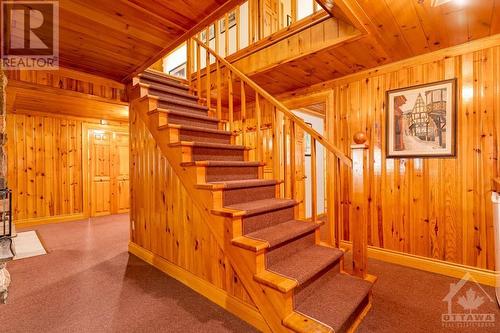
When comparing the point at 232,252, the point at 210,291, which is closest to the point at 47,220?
the point at 210,291

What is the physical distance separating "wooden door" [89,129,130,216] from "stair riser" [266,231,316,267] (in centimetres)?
518

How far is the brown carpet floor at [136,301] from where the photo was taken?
174cm

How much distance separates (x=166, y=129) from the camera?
2398 mm

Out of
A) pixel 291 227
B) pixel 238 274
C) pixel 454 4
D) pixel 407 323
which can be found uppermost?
pixel 454 4

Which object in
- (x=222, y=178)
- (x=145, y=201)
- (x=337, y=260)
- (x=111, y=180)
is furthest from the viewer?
(x=111, y=180)

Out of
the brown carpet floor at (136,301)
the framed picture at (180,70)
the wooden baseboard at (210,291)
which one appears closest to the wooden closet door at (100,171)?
the framed picture at (180,70)

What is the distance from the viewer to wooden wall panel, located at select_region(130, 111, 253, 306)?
204 centimetres

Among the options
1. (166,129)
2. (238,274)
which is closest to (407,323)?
(238,274)

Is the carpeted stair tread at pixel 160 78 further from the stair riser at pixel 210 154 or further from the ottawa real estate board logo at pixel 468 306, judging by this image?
the ottawa real estate board logo at pixel 468 306

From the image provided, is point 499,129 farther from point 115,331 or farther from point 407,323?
point 115,331

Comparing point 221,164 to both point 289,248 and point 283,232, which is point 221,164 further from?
point 289,248

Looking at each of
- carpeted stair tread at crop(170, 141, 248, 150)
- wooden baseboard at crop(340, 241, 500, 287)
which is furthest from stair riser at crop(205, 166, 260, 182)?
wooden baseboard at crop(340, 241, 500, 287)

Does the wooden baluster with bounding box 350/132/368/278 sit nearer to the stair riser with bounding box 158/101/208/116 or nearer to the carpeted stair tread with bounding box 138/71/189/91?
the stair riser with bounding box 158/101/208/116

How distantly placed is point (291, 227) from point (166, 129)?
148cm
